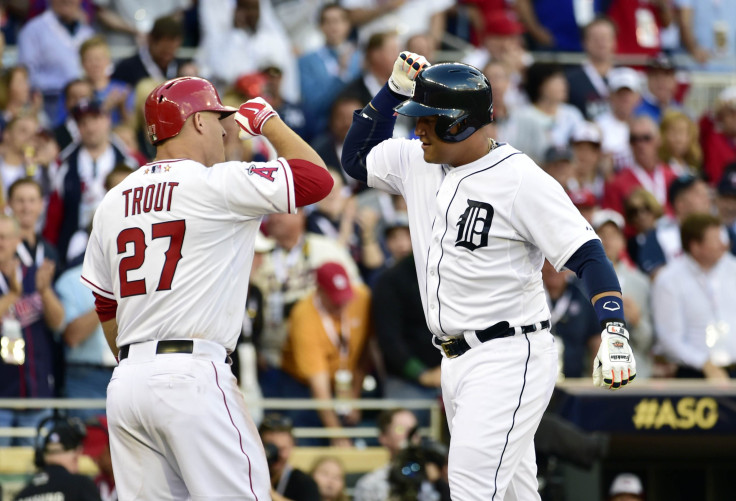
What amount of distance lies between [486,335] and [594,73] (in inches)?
314

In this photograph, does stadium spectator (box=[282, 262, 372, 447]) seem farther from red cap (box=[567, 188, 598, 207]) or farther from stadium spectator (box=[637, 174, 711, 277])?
stadium spectator (box=[637, 174, 711, 277])

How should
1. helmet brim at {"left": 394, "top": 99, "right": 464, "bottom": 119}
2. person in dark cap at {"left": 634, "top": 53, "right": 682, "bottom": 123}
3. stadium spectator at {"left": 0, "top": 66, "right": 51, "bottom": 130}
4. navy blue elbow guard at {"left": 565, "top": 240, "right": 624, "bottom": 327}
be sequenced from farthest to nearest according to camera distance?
person in dark cap at {"left": 634, "top": 53, "right": 682, "bottom": 123} → stadium spectator at {"left": 0, "top": 66, "right": 51, "bottom": 130} → helmet brim at {"left": 394, "top": 99, "right": 464, "bottom": 119} → navy blue elbow guard at {"left": 565, "top": 240, "right": 624, "bottom": 327}

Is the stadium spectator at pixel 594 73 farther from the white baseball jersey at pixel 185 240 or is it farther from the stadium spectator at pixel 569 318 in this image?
the white baseball jersey at pixel 185 240

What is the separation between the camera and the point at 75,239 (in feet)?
28.9

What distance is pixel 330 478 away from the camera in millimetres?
7906

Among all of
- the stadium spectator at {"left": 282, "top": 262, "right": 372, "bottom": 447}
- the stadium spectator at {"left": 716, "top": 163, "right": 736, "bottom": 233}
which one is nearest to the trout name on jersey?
the stadium spectator at {"left": 282, "top": 262, "right": 372, "bottom": 447}

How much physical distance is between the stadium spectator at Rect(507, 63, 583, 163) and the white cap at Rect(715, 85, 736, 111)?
66.0 inches

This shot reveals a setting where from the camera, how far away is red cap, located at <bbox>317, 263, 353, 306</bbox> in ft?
28.2

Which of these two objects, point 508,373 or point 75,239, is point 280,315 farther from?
point 508,373

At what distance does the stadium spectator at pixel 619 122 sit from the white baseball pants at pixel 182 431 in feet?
24.3

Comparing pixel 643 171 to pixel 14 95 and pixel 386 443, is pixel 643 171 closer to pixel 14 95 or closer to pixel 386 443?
pixel 386 443

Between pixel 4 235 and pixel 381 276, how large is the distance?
2471mm

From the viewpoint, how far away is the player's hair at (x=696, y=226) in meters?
9.31

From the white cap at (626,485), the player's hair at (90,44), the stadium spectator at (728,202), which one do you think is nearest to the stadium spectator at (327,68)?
the player's hair at (90,44)
